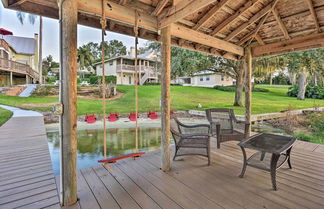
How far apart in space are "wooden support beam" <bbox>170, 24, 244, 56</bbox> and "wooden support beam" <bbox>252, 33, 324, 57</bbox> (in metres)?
0.54

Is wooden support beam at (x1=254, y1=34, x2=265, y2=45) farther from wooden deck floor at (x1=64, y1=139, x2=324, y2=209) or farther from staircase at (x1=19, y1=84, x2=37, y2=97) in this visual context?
staircase at (x1=19, y1=84, x2=37, y2=97)

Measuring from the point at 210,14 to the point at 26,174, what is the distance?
4.23 m

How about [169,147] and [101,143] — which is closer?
[169,147]

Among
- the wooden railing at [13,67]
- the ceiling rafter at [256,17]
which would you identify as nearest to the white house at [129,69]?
the wooden railing at [13,67]

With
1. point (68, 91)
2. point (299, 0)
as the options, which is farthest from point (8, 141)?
point (299, 0)

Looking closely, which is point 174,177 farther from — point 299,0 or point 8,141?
point 8,141

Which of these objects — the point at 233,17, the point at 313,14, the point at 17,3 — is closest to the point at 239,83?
the point at 313,14

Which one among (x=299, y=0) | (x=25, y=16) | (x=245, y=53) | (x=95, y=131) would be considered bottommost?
(x=95, y=131)

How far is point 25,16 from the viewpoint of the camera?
20234 mm

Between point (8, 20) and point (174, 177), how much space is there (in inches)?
1183

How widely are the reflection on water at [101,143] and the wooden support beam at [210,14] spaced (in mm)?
3382

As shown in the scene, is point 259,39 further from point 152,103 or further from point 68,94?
point 152,103

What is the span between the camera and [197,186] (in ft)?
7.75

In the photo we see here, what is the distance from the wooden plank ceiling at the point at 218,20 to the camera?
2.39 m
